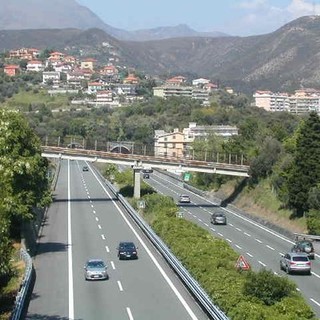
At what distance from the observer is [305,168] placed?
207ft

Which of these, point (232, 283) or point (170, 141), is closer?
point (232, 283)

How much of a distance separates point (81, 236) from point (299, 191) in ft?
62.0

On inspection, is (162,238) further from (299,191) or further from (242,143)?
(242,143)

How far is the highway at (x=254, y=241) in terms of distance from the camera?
124ft

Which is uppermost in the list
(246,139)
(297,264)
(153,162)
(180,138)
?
(246,139)

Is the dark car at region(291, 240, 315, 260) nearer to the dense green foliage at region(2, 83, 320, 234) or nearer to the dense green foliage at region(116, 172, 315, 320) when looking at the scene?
the dense green foliage at region(116, 172, 315, 320)

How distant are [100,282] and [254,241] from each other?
65.7ft

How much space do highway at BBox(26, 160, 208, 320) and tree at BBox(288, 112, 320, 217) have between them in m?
13.3

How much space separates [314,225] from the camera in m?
56.7

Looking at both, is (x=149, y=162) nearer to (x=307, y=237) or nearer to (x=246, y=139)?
(x=246, y=139)

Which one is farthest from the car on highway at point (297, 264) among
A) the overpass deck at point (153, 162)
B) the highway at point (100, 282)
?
the overpass deck at point (153, 162)

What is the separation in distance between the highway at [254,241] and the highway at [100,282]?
5550mm

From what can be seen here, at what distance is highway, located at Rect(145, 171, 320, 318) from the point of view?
37750 millimetres

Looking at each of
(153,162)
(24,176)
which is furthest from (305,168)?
(24,176)
